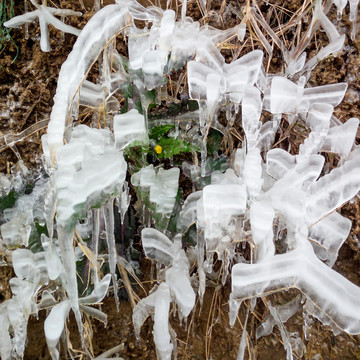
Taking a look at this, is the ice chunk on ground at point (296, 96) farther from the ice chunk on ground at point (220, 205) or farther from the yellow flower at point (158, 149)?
the yellow flower at point (158, 149)

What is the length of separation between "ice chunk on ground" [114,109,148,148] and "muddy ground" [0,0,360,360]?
1.63ft

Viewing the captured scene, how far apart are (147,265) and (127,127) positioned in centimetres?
65

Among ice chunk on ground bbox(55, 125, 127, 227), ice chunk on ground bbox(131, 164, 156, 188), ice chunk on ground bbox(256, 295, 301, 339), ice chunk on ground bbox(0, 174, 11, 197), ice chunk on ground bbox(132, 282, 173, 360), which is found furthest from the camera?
ice chunk on ground bbox(0, 174, 11, 197)

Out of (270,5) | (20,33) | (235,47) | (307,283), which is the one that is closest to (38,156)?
(20,33)

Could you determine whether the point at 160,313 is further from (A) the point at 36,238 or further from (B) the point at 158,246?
(A) the point at 36,238

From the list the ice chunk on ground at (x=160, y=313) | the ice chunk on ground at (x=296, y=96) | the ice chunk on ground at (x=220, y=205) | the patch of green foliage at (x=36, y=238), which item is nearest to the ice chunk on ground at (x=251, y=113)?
the ice chunk on ground at (x=296, y=96)

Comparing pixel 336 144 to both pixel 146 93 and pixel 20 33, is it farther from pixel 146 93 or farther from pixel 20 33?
pixel 20 33

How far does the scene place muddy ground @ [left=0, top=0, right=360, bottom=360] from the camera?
1.55 m

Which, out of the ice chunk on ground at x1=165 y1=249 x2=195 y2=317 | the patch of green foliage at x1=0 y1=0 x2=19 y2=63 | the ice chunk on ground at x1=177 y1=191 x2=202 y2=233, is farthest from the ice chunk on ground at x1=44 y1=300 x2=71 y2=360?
the patch of green foliage at x1=0 y1=0 x2=19 y2=63

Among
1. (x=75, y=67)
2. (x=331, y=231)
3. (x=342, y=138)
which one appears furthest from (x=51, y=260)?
(x=342, y=138)

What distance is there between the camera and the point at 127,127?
4.04 ft

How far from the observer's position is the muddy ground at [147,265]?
1549mm

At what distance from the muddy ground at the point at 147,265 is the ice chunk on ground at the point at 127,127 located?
50 cm

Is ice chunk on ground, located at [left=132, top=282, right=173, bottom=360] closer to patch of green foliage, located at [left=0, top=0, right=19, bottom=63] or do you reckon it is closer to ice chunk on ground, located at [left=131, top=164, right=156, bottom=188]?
ice chunk on ground, located at [left=131, top=164, right=156, bottom=188]
